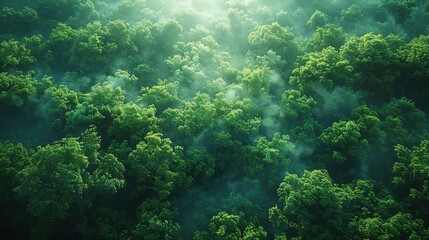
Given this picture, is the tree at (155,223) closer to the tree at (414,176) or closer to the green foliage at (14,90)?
the green foliage at (14,90)

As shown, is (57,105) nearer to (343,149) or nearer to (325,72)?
(325,72)

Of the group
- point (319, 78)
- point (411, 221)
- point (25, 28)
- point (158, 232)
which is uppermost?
point (25, 28)

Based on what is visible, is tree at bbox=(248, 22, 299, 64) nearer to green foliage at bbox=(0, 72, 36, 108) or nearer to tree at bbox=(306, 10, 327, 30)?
tree at bbox=(306, 10, 327, 30)

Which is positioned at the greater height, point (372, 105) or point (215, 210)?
point (372, 105)

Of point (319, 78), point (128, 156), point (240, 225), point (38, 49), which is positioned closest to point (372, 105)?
point (319, 78)

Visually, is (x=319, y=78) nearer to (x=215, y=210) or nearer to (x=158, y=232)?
(x=215, y=210)

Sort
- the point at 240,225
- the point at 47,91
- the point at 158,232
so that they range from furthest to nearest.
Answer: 1. the point at 47,91
2. the point at 240,225
3. the point at 158,232

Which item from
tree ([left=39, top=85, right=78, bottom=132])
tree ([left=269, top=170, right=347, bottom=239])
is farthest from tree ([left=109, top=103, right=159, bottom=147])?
tree ([left=269, top=170, right=347, bottom=239])

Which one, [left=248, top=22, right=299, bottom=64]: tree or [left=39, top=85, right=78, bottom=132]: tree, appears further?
[left=248, top=22, right=299, bottom=64]: tree
